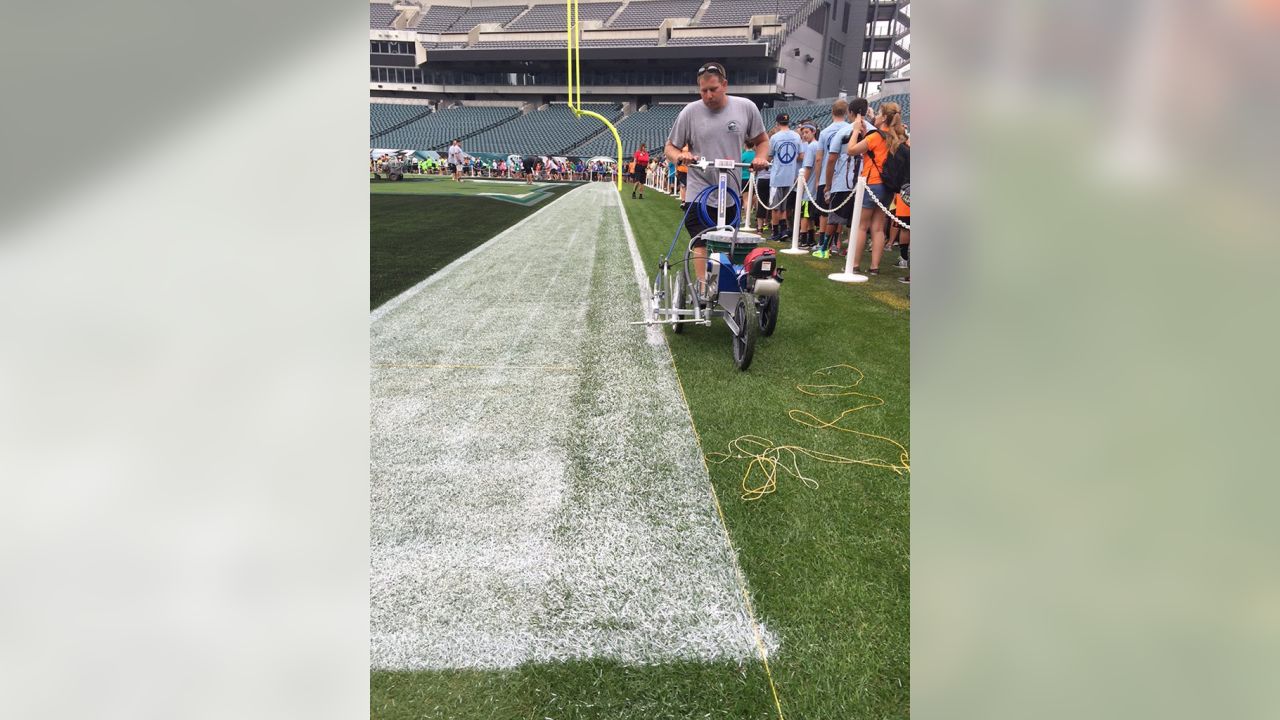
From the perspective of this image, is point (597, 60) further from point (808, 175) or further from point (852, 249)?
point (852, 249)

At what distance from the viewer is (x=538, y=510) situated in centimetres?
254

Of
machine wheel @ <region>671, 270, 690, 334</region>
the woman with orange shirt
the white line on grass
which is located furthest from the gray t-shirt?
the woman with orange shirt


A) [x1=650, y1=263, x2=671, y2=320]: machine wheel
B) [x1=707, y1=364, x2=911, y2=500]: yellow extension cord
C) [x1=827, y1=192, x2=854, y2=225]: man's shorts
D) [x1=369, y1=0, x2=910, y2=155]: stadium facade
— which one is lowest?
[x1=707, y1=364, x2=911, y2=500]: yellow extension cord

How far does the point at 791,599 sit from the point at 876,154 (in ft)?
20.2

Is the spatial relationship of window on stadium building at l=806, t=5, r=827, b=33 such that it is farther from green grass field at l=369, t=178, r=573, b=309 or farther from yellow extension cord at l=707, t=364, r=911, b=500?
yellow extension cord at l=707, t=364, r=911, b=500

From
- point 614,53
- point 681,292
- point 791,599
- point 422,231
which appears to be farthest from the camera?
point 614,53

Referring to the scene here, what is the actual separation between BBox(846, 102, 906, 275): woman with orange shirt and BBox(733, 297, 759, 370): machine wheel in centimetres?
315

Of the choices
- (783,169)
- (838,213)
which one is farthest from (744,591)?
(783,169)

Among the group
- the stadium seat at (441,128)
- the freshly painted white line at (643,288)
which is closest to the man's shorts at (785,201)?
the freshly painted white line at (643,288)

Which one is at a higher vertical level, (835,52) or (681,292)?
(835,52)

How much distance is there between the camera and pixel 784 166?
10.5 meters

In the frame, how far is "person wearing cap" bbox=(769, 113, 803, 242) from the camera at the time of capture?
9.70m
